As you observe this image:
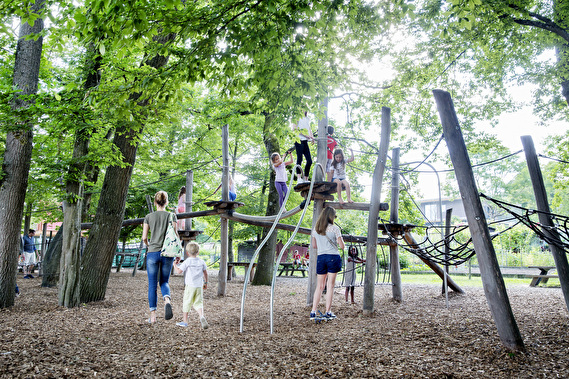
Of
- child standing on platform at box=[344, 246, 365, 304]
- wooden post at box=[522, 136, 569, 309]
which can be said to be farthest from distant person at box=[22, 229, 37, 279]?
wooden post at box=[522, 136, 569, 309]

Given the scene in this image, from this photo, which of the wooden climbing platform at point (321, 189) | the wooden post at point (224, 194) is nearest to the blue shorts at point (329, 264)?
the wooden climbing platform at point (321, 189)

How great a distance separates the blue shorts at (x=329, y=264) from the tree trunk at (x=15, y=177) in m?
5.20

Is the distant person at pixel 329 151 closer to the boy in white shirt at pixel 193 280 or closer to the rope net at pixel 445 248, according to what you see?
the rope net at pixel 445 248

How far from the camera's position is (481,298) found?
843 centimetres

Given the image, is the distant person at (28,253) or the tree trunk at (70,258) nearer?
the tree trunk at (70,258)

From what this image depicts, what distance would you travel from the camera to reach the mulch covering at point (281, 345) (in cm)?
342

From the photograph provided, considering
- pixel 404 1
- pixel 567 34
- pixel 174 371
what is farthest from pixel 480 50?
pixel 174 371

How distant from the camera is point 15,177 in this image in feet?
21.8

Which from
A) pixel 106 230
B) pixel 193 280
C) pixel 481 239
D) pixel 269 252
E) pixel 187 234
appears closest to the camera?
pixel 481 239

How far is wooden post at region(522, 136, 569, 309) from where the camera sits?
4781mm

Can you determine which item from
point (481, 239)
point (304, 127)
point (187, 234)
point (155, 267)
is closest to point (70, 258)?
point (155, 267)

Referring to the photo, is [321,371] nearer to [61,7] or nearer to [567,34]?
[61,7]

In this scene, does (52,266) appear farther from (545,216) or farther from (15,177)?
(545,216)

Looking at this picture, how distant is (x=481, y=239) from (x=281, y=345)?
2.44 metres
